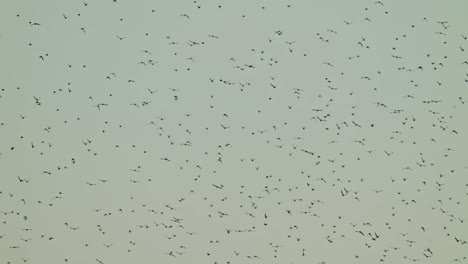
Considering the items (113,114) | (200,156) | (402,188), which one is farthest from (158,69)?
(402,188)

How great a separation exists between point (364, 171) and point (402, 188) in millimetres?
152

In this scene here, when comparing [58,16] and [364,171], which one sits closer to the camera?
[58,16]

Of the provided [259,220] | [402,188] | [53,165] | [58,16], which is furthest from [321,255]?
[58,16]

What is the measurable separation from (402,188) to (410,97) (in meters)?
0.33

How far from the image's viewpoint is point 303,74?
1.60m

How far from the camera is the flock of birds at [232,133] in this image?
5.16ft

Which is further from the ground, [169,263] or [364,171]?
[364,171]

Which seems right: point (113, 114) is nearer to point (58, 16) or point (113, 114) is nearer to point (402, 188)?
point (58, 16)

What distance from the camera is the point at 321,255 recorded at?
1687 millimetres

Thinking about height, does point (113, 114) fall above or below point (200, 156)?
above

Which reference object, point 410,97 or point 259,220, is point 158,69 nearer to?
point 259,220

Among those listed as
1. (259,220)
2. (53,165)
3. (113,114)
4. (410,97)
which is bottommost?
(259,220)

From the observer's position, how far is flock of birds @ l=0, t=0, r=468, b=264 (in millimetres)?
1573

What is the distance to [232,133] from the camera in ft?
5.32
